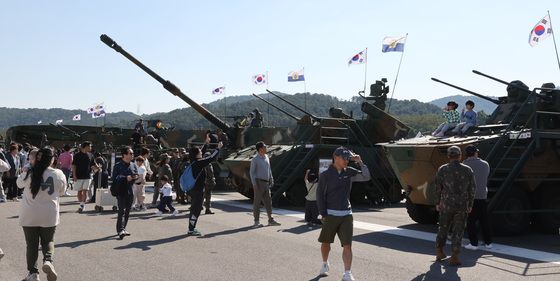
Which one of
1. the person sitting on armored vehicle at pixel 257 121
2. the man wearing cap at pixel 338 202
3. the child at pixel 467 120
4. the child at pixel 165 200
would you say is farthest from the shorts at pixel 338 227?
the person sitting on armored vehicle at pixel 257 121

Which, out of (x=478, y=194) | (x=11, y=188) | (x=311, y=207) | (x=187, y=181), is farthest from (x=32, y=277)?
(x=11, y=188)

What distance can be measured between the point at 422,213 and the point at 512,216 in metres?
2.07

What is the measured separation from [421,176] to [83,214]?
760 cm

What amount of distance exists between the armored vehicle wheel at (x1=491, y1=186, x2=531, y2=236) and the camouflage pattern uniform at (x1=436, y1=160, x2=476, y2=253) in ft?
9.52

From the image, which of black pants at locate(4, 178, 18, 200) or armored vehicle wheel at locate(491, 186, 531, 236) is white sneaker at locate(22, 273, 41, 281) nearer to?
armored vehicle wheel at locate(491, 186, 531, 236)

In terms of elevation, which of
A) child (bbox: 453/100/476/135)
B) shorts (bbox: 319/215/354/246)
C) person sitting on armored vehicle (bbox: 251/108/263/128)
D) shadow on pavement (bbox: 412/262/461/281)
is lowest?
shadow on pavement (bbox: 412/262/461/281)

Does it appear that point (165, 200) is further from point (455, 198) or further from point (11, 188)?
point (455, 198)

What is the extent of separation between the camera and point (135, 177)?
34.7ft

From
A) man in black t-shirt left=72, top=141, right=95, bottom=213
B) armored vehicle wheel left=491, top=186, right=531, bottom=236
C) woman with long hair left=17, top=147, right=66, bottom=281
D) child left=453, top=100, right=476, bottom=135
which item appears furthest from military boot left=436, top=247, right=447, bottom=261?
man in black t-shirt left=72, top=141, right=95, bottom=213

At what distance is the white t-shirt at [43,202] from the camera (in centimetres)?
661

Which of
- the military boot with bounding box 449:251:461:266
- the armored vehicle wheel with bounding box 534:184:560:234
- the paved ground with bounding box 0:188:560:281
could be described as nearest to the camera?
the paved ground with bounding box 0:188:560:281

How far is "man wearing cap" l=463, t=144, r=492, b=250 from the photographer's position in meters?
9.35

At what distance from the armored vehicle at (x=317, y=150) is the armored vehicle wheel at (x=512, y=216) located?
20.9 ft

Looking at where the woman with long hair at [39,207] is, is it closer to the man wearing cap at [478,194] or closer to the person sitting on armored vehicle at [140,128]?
the man wearing cap at [478,194]
